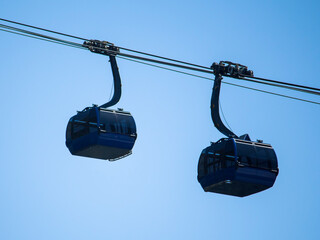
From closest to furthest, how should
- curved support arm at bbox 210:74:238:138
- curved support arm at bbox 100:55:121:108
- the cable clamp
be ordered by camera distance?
the cable clamp
curved support arm at bbox 210:74:238:138
curved support arm at bbox 100:55:121:108

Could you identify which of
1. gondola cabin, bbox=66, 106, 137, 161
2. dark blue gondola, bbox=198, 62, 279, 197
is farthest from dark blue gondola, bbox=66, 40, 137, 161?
dark blue gondola, bbox=198, 62, 279, 197

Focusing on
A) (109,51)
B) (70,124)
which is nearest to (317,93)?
(109,51)

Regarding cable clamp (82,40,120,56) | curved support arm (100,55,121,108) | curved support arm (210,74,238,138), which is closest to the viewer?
cable clamp (82,40,120,56)

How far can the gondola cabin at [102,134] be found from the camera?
31.8m

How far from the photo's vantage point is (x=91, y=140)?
3181cm

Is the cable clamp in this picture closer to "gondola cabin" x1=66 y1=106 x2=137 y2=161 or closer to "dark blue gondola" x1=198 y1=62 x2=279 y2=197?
"gondola cabin" x1=66 y1=106 x2=137 y2=161

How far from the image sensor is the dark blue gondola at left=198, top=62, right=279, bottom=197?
3164cm

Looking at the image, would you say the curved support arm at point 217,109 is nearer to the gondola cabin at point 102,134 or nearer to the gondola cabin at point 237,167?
the gondola cabin at point 237,167

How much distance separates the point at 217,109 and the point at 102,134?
4.30 metres

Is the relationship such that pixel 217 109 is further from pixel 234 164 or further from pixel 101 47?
pixel 101 47

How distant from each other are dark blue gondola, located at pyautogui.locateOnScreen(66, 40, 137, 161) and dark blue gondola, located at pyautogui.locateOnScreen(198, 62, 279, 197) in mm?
2736

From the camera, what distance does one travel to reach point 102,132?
3175 cm

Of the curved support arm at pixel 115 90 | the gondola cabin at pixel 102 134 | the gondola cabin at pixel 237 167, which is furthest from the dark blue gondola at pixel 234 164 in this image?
the curved support arm at pixel 115 90

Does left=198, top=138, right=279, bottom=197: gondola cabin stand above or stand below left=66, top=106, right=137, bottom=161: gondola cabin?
below
